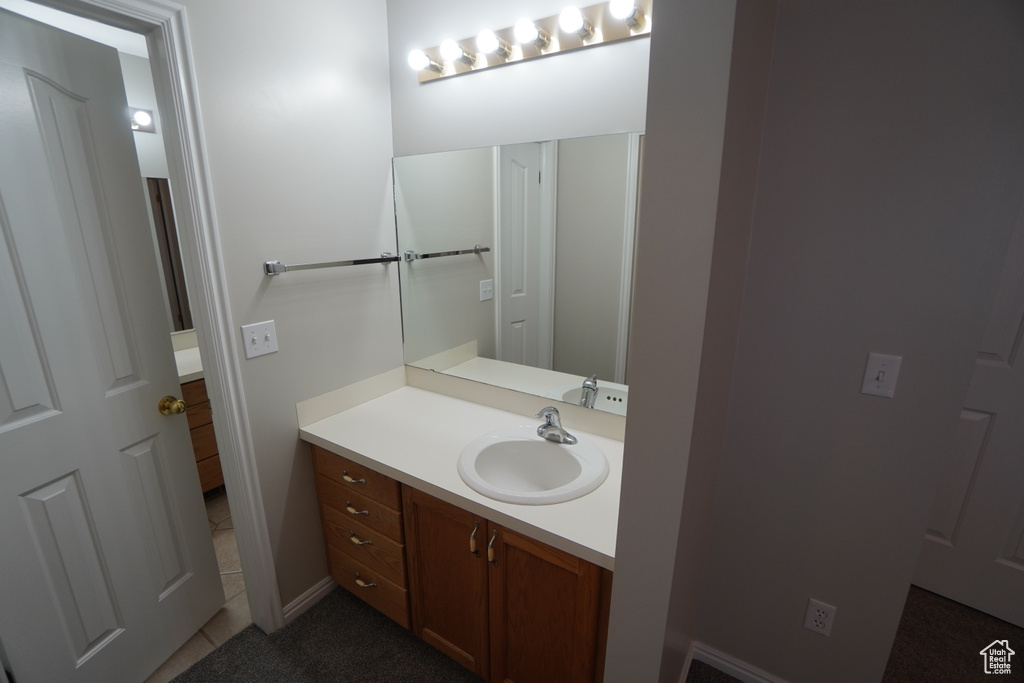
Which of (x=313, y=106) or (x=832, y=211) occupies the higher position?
(x=313, y=106)

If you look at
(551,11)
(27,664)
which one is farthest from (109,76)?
(27,664)

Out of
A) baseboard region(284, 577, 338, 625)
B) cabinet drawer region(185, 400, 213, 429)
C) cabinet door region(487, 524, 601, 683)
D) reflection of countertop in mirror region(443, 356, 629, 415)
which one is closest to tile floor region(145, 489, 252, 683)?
baseboard region(284, 577, 338, 625)

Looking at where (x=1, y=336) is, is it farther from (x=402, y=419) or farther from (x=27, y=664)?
(x=402, y=419)

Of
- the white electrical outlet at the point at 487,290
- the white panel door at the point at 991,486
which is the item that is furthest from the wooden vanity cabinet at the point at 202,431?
the white panel door at the point at 991,486

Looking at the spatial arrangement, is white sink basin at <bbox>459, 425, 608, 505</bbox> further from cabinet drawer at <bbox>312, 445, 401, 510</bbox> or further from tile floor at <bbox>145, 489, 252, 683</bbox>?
tile floor at <bbox>145, 489, 252, 683</bbox>

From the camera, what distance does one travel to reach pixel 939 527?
5.94 ft

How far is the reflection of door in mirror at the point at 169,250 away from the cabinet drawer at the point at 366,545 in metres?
1.52

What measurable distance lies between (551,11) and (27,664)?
240cm

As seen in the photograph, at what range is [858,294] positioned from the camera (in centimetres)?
114

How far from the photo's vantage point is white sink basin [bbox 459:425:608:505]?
142 centimetres

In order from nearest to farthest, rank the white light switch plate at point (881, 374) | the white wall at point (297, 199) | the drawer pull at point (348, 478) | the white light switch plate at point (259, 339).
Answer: the white light switch plate at point (881, 374)
the white wall at point (297, 199)
the white light switch plate at point (259, 339)
the drawer pull at point (348, 478)

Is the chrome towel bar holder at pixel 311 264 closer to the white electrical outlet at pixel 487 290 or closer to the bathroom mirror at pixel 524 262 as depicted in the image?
the bathroom mirror at pixel 524 262

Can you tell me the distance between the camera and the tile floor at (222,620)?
160 cm

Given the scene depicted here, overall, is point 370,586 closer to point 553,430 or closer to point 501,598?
point 501,598
